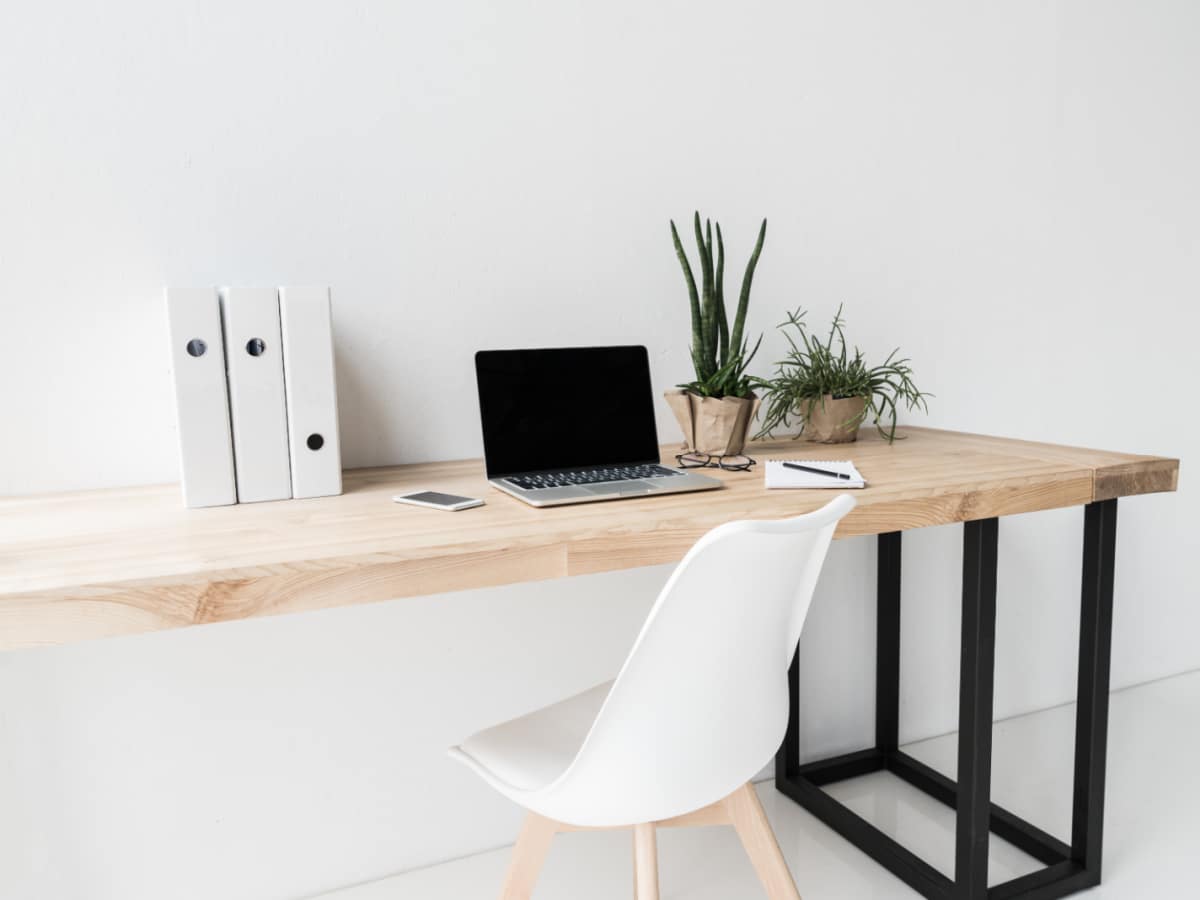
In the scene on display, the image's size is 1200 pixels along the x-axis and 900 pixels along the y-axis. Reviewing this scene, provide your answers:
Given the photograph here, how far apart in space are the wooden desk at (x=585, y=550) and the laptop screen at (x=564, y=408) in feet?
0.36

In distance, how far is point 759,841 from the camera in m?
1.22

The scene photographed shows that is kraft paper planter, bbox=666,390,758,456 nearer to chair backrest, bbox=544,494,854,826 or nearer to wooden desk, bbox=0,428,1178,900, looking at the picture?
wooden desk, bbox=0,428,1178,900

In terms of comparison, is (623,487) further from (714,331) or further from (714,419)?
(714,331)

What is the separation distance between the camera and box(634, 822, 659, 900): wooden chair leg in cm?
120

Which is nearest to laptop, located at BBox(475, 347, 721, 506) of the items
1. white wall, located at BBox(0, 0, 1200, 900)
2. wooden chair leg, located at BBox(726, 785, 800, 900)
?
white wall, located at BBox(0, 0, 1200, 900)

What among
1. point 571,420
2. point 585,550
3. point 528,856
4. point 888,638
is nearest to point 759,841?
point 528,856

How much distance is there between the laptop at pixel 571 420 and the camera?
1.49 metres

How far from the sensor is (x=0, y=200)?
1.38m

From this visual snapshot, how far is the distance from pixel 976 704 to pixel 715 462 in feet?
1.93

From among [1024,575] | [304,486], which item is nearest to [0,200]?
[304,486]

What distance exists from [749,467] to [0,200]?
124 centimetres

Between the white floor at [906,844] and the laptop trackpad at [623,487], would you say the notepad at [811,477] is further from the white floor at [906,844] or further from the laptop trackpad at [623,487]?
the white floor at [906,844]

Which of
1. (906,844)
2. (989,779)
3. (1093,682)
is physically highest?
(1093,682)

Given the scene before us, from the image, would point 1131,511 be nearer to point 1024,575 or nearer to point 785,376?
point 1024,575
